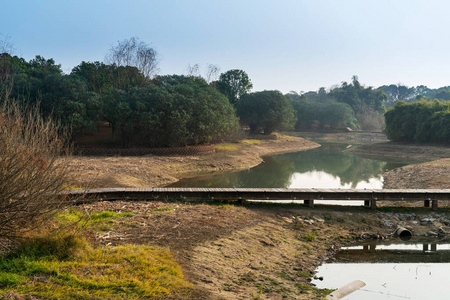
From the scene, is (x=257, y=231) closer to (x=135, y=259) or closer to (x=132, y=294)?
(x=135, y=259)

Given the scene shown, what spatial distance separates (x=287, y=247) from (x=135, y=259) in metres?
4.70

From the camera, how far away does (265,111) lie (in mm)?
57375

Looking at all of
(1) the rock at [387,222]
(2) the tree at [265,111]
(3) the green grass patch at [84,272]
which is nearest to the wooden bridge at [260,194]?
(1) the rock at [387,222]

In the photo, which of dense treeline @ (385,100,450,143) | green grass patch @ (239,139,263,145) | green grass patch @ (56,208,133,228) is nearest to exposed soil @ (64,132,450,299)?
green grass patch @ (56,208,133,228)

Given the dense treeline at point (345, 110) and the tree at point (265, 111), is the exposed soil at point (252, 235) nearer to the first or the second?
the tree at point (265, 111)

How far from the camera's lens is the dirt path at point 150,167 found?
1939 cm

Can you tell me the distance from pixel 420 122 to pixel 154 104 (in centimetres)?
3408

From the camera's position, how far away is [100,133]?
34.6 m

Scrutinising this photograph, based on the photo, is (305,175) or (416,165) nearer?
(416,165)

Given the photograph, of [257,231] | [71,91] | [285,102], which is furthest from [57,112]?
[285,102]

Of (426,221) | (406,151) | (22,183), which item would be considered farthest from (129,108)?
(406,151)

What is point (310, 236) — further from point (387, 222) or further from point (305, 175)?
point (305, 175)

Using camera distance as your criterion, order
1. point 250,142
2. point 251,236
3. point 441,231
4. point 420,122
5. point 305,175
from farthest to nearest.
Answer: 1. point 250,142
2. point 420,122
3. point 305,175
4. point 441,231
5. point 251,236

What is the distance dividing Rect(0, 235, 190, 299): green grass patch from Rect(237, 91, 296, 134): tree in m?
50.7
